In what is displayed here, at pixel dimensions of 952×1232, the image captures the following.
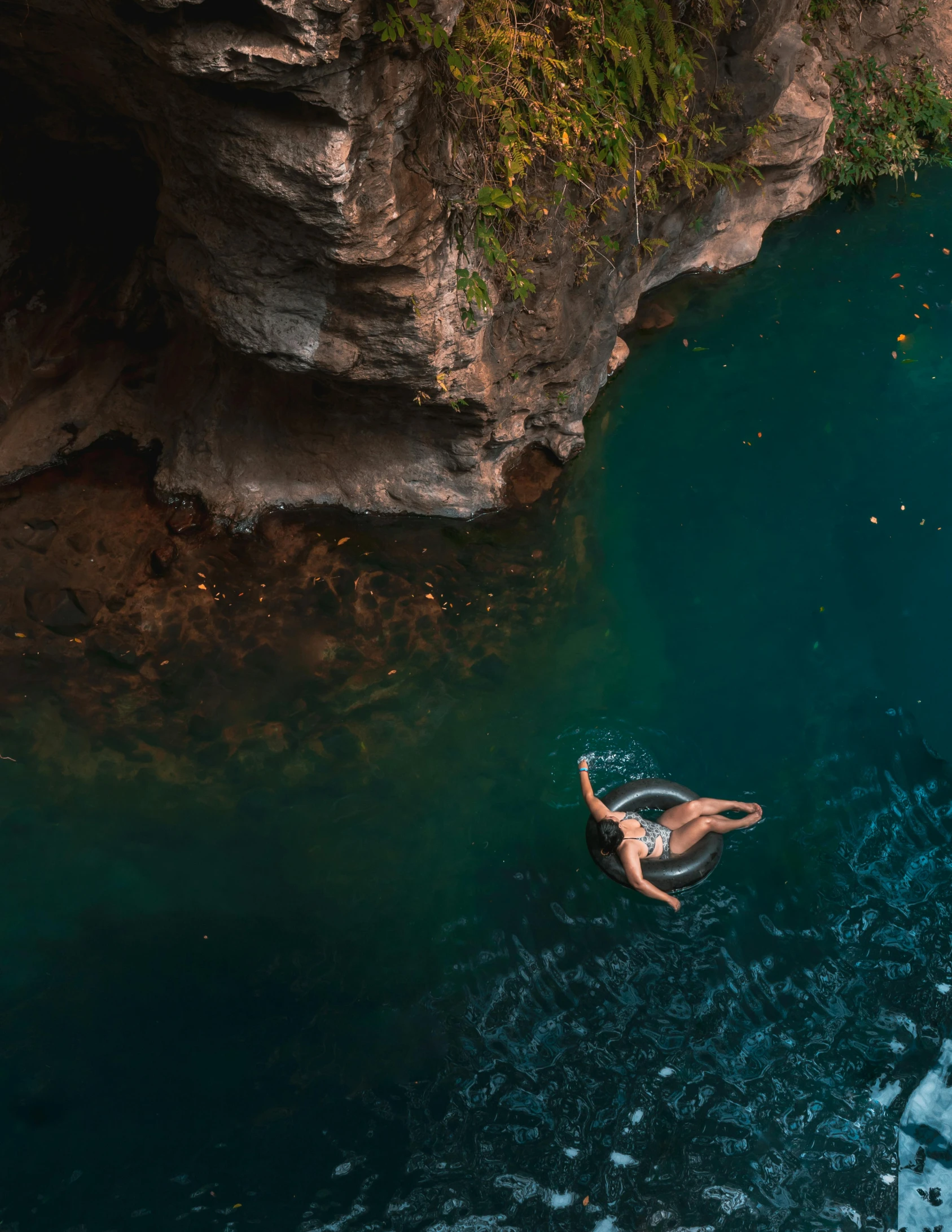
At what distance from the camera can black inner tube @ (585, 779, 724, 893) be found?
21.5 feet

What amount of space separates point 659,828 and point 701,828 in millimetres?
304

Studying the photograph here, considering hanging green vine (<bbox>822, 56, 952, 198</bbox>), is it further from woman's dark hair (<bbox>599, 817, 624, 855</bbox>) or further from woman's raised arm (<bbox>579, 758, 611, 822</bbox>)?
woman's dark hair (<bbox>599, 817, 624, 855</bbox>)

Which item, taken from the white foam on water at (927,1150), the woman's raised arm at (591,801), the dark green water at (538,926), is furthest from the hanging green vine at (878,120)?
the white foam on water at (927,1150)

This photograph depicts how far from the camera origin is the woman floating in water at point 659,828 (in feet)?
21.2

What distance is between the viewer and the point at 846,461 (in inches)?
362

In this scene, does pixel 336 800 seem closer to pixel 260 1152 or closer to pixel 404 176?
pixel 260 1152

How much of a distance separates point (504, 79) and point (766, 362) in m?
5.12

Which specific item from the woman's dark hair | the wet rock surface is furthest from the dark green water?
the woman's dark hair

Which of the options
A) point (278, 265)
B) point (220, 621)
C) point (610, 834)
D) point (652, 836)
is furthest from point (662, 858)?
point (278, 265)

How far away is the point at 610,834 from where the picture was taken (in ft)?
21.1

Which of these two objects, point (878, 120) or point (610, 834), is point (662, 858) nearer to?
point (610, 834)

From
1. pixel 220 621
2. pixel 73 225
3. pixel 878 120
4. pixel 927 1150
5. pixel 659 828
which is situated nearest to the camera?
pixel 927 1150

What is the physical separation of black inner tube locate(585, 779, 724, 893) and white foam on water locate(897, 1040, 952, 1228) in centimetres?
194

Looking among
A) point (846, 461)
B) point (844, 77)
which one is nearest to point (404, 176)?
point (846, 461)
